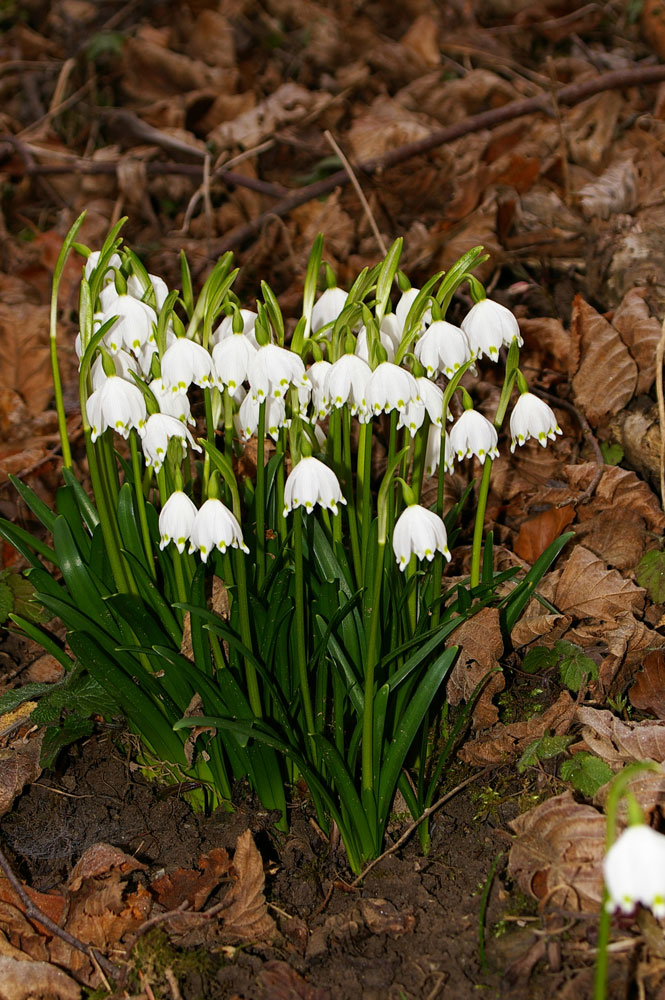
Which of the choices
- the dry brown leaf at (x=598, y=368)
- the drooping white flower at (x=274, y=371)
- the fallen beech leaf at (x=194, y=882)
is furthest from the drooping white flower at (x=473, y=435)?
the dry brown leaf at (x=598, y=368)

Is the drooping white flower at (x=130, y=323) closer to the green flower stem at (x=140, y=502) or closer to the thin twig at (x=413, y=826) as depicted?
the green flower stem at (x=140, y=502)

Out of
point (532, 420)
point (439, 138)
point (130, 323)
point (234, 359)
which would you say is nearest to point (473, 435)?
point (532, 420)

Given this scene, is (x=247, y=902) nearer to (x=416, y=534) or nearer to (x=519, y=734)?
(x=519, y=734)

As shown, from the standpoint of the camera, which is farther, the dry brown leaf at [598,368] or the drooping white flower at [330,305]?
the dry brown leaf at [598,368]

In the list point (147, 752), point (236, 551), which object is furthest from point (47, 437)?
point (236, 551)

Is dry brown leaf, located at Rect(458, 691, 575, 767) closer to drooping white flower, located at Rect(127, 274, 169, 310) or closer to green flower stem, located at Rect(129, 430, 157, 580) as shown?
green flower stem, located at Rect(129, 430, 157, 580)

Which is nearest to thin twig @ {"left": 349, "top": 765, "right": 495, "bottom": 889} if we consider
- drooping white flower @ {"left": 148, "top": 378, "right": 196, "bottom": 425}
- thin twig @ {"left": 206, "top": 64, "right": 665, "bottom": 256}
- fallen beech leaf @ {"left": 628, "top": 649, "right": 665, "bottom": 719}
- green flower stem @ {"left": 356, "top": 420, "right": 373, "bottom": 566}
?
fallen beech leaf @ {"left": 628, "top": 649, "right": 665, "bottom": 719}
